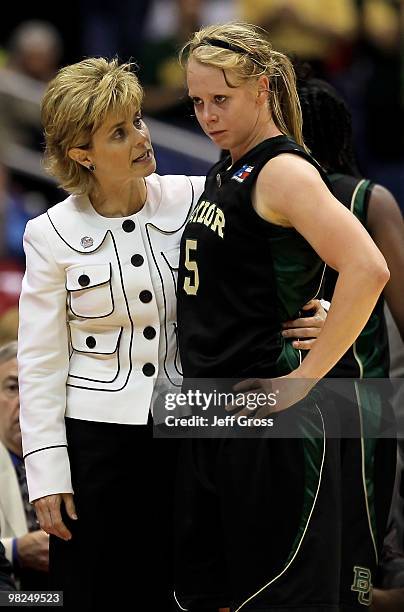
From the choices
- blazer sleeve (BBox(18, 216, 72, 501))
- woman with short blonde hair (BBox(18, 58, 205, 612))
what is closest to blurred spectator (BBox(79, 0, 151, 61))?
woman with short blonde hair (BBox(18, 58, 205, 612))

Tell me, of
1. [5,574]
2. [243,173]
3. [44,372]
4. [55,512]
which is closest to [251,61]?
[243,173]

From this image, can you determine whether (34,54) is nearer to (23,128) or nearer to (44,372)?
(23,128)

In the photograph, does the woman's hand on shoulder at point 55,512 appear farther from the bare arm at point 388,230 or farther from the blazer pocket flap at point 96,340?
the bare arm at point 388,230

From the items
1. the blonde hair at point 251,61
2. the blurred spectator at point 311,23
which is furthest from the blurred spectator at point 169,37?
the blonde hair at point 251,61

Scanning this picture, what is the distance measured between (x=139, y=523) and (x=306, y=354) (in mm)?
635

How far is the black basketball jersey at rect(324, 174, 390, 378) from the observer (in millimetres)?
3342

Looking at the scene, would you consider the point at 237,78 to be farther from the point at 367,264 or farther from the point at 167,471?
the point at 167,471

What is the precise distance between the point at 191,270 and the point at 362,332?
75 centimetres

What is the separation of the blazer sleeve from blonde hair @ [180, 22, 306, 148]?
2.06 feet

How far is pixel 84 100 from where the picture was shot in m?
2.86

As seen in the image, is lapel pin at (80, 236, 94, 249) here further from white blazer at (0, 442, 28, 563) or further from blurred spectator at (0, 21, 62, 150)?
blurred spectator at (0, 21, 62, 150)

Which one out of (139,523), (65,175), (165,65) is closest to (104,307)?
(65,175)

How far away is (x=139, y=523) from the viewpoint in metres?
3.01

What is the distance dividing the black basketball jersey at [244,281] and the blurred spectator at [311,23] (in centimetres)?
486
